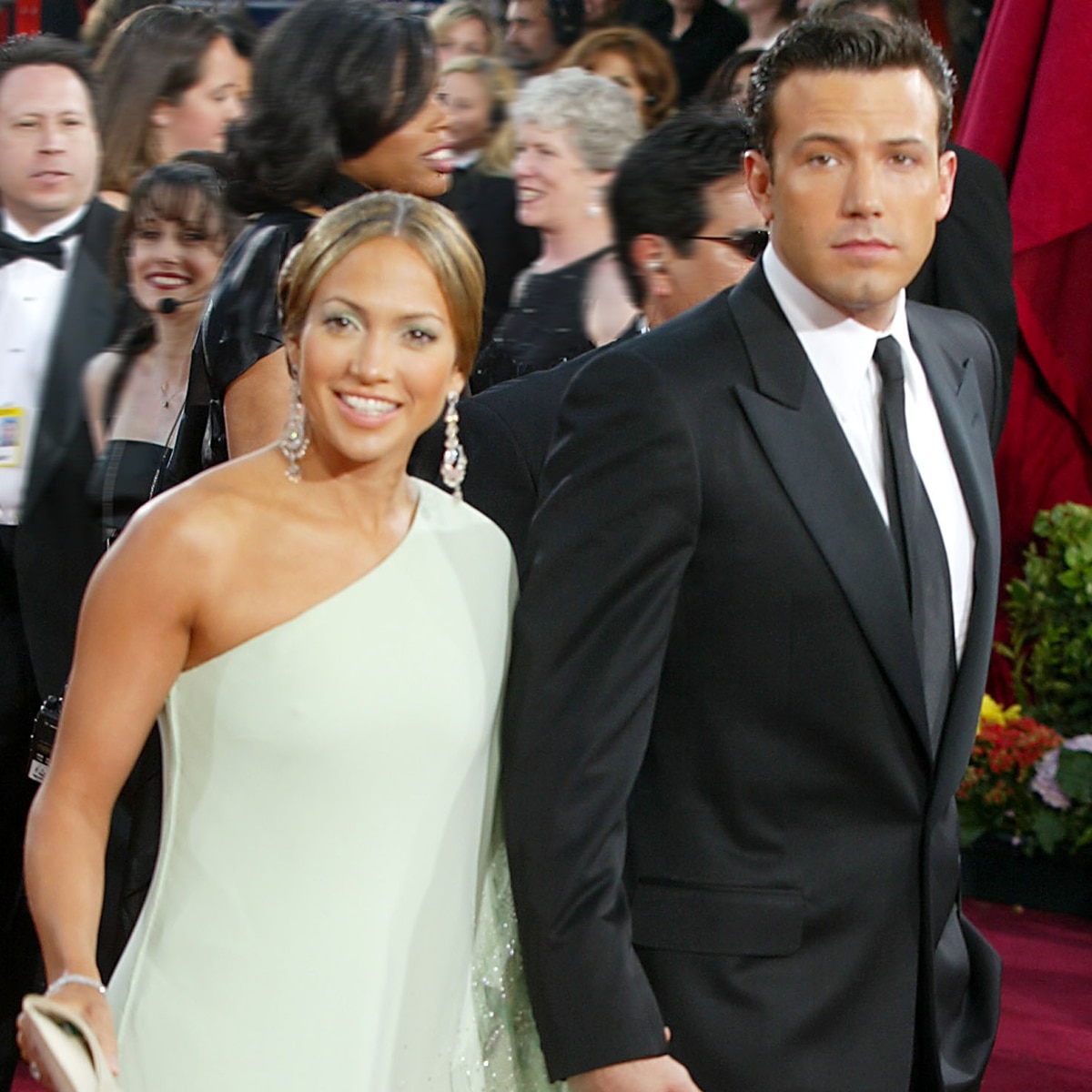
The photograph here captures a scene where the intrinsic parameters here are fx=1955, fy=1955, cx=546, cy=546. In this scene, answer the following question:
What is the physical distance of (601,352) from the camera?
6.60 ft

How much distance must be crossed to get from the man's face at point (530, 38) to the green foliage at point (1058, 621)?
1.84m

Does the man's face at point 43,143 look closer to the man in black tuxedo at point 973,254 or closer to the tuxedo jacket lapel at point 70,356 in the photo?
the tuxedo jacket lapel at point 70,356

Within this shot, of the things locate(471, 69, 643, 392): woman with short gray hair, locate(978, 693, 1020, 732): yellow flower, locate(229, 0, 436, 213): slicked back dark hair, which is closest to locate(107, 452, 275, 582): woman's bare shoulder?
locate(229, 0, 436, 213): slicked back dark hair

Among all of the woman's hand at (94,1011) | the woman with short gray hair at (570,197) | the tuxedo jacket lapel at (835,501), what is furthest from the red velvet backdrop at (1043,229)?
the woman's hand at (94,1011)

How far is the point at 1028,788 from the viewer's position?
469 cm

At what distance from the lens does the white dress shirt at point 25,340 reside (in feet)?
11.8

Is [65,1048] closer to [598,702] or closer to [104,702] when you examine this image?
[104,702]

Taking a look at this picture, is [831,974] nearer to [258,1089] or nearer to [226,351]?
[258,1089]

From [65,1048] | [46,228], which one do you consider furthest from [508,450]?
[46,228]

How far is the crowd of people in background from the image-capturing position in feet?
6.25

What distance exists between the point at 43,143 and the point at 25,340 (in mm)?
420

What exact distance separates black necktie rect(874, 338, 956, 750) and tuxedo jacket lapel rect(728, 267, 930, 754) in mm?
35

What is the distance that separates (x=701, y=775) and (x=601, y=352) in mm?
444

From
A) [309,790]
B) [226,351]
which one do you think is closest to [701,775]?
→ [309,790]
